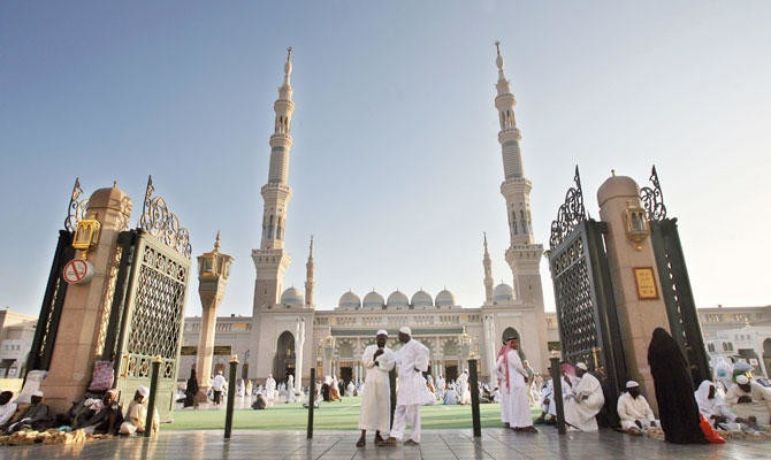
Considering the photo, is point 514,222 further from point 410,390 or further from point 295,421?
point 410,390

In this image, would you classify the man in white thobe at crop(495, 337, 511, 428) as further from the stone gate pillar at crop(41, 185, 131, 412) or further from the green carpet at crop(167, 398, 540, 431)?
the stone gate pillar at crop(41, 185, 131, 412)

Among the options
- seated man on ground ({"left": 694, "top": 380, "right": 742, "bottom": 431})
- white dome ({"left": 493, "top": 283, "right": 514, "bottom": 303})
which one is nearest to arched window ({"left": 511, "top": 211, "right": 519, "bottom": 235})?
white dome ({"left": 493, "top": 283, "right": 514, "bottom": 303})

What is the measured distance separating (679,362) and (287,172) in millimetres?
37994

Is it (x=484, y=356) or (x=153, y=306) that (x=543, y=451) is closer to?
(x=153, y=306)

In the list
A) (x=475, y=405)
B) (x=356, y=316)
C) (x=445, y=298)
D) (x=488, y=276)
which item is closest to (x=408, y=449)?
(x=475, y=405)

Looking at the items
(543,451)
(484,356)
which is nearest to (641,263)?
(543,451)

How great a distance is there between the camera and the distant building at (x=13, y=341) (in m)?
39.2

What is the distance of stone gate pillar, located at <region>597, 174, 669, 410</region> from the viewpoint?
23.1 ft

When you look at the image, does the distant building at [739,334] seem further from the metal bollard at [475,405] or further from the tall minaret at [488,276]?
the metal bollard at [475,405]

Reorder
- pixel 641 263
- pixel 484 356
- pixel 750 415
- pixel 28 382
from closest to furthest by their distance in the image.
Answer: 1. pixel 750 415
2. pixel 28 382
3. pixel 641 263
4. pixel 484 356

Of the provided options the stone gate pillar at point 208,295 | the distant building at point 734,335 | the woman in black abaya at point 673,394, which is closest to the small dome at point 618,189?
the woman in black abaya at point 673,394

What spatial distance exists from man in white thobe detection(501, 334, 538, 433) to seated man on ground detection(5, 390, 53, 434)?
653cm

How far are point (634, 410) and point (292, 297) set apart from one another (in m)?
36.6

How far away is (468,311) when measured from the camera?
37.4 m
